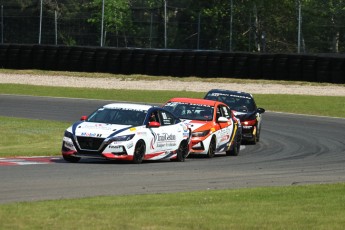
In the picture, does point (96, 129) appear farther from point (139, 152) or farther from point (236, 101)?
point (236, 101)

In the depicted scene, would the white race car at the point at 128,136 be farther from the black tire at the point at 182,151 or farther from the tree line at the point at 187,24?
the tree line at the point at 187,24

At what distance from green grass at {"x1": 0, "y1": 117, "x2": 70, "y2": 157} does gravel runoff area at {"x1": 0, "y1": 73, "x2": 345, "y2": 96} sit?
15921 millimetres

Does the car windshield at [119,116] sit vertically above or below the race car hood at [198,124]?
above

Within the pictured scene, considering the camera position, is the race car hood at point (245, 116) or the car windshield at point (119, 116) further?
the race car hood at point (245, 116)

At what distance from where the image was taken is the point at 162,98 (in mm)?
44469

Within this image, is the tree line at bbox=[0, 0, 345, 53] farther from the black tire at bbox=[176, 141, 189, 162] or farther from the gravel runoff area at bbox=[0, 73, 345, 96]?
the black tire at bbox=[176, 141, 189, 162]

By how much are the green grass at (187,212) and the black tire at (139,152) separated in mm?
5605

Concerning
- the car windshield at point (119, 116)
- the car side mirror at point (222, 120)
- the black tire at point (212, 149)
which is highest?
the car windshield at point (119, 116)

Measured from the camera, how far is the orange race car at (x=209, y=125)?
893 inches

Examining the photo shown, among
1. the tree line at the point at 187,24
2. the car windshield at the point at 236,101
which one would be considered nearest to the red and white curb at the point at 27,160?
the car windshield at the point at 236,101

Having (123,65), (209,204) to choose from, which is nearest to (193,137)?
(209,204)

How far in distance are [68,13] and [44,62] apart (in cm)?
479

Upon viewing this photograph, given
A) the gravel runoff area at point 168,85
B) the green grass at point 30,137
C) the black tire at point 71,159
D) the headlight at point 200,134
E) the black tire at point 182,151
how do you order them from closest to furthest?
the black tire at point 71,159 < the black tire at point 182,151 < the green grass at point 30,137 < the headlight at point 200,134 < the gravel runoff area at point 168,85

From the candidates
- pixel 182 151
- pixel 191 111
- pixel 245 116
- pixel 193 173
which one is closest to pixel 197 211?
pixel 193 173
